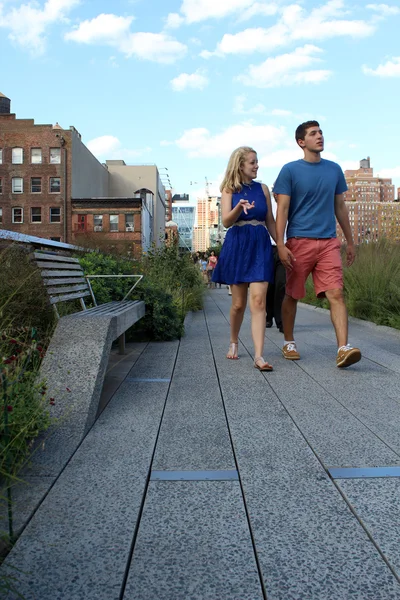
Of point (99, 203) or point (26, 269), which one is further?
point (99, 203)

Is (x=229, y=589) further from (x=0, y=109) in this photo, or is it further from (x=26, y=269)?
(x=0, y=109)

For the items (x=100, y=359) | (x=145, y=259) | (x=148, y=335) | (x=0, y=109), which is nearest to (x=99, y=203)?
(x=0, y=109)

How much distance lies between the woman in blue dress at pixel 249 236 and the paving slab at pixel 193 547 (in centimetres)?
288

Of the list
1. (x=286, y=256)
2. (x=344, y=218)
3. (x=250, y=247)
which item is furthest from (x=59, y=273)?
(x=344, y=218)

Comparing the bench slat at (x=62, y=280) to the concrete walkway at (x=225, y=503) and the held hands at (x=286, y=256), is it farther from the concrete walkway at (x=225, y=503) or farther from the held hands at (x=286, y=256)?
the held hands at (x=286, y=256)

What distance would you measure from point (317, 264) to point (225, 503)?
345 cm

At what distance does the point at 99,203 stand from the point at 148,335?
54270 millimetres

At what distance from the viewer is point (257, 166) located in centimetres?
545

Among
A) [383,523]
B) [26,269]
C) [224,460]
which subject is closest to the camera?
[383,523]

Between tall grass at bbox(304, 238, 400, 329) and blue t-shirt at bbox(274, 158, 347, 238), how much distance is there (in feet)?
10.4

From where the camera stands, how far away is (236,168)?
541 centimetres

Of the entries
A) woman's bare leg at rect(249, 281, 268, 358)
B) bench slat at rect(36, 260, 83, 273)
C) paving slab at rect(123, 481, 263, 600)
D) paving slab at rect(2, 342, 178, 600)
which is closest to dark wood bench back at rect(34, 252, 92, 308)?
bench slat at rect(36, 260, 83, 273)

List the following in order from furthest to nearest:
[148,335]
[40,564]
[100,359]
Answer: [148,335]
[100,359]
[40,564]

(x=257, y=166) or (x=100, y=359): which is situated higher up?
(x=257, y=166)
